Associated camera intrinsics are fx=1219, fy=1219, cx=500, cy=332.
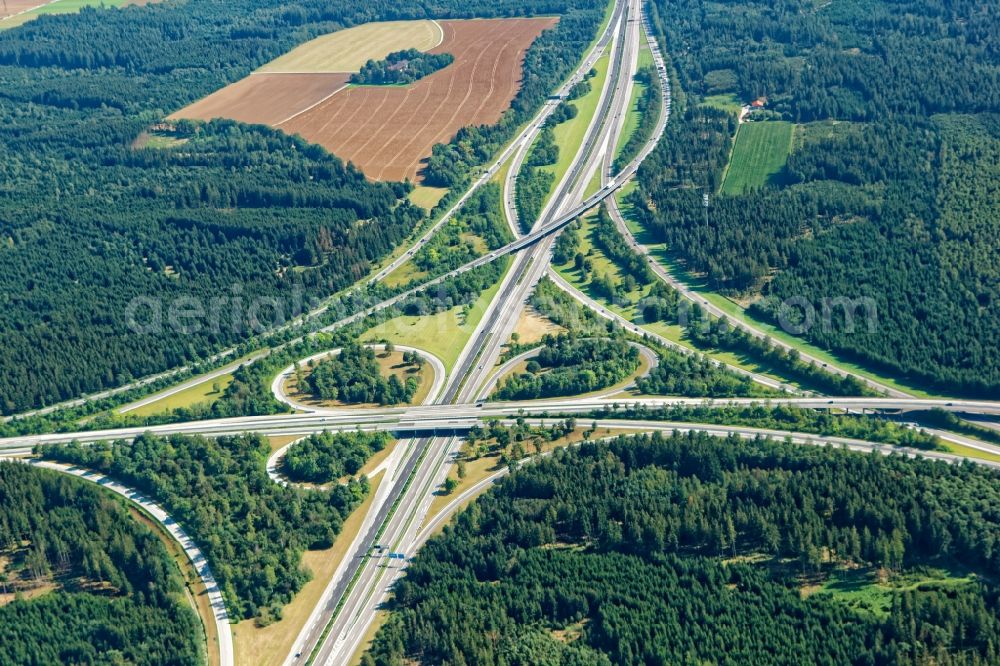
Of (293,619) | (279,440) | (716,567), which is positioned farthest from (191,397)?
(716,567)

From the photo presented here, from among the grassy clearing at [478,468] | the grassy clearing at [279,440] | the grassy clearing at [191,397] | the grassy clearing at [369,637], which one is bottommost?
the grassy clearing at [369,637]

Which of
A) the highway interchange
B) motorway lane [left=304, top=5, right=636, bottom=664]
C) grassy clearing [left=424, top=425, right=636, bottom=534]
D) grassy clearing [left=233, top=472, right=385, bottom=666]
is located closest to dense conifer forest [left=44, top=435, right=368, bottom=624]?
grassy clearing [left=233, top=472, right=385, bottom=666]

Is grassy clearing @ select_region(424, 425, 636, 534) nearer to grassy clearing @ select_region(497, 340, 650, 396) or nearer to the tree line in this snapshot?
grassy clearing @ select_region(497, 340, 650, 396)

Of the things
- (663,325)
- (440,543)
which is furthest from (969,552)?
(663,325)

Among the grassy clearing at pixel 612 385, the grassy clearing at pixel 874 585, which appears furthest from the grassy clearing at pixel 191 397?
the grassy clearing at pixel 874 585

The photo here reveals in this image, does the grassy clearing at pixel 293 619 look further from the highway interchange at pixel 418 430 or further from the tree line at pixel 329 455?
the tree line at pixel 329 455

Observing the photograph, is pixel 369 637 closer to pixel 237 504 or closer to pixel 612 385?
pixel 237 504
